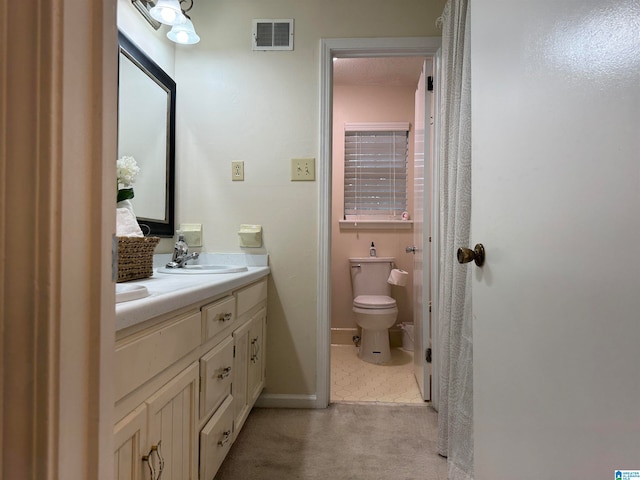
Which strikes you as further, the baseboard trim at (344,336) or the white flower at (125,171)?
the baseboard trim at (344,336)

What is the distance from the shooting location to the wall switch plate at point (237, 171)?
78.2 inches

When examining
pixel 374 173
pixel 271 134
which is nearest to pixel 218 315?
pixel 271 134

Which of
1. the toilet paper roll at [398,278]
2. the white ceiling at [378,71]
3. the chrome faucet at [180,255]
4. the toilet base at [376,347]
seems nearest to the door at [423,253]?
the toilet base at [376,347]

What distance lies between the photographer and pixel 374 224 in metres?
3.19

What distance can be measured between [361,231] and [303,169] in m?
1.38

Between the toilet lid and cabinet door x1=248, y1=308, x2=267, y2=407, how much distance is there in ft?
3.38

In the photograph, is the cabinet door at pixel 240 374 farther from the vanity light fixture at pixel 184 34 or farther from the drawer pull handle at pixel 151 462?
the vanity light fixture at pixel 184 34

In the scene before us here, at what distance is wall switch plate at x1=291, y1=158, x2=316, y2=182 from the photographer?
6.38 feet

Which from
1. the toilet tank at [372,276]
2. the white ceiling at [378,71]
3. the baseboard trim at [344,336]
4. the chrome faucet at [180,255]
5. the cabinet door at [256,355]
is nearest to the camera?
the cabinet door at [256,355]

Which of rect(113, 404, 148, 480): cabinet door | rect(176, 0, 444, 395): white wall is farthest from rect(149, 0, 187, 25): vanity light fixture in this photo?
rect(113, 404, 148, 480): cabinet door

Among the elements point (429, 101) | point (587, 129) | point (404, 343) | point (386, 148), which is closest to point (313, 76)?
point (429, 101)

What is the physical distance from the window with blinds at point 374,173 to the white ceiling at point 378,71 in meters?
0.45

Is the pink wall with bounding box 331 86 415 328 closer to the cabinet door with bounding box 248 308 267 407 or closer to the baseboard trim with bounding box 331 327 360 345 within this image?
the baseboard trim with bounding box 331 327 360 345

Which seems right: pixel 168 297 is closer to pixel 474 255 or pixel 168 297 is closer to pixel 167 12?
pixel 474 255
